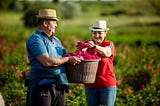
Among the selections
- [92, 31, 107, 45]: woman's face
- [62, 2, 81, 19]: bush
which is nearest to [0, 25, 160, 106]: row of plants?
[92, 31, 107, 45]: woman's face

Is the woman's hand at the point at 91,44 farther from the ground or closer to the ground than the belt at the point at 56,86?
farther from the ground

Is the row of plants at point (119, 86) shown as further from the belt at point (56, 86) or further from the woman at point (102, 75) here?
the belt at point (56, 86)

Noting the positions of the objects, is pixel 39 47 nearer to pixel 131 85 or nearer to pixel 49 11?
pixel 49 11

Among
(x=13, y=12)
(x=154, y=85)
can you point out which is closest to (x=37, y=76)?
(x=154, y=85)

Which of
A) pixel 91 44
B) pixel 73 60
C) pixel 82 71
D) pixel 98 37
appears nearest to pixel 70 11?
pixel 98 37

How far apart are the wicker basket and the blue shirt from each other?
99mm

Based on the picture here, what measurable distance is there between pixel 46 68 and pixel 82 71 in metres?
0.43

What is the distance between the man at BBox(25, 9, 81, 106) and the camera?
4.75m

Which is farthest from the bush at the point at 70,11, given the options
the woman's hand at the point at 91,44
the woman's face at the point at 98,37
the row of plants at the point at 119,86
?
the woman's hand at the point at 91,44

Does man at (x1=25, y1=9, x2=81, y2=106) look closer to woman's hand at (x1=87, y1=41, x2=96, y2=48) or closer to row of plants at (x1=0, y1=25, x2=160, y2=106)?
woman's hand at (x1=87, y1=41, x2=96, y2=48)

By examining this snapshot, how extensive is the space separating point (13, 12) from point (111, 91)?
1392 inches

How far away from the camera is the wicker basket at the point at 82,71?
498 cm

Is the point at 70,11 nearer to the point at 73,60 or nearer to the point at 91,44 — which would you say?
the point at 91,44

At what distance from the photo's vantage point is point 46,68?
480 cm
